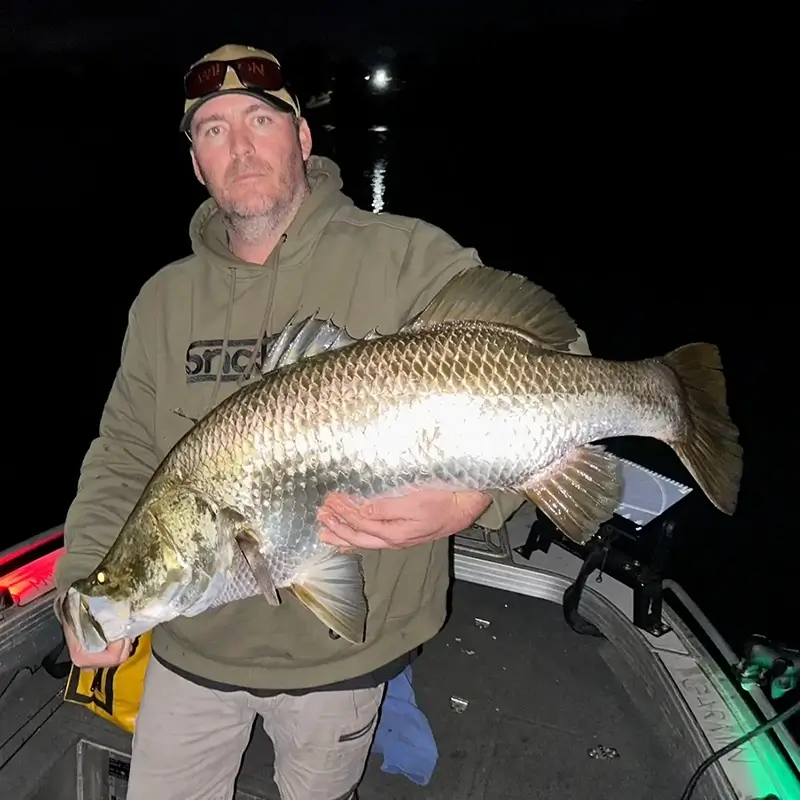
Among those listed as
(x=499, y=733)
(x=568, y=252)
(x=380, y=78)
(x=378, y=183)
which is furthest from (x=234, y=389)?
(x=380, y=78)

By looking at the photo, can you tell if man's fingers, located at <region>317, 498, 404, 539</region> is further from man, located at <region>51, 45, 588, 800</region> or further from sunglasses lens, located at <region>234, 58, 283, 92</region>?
sunglasses lens, located at <region>234, 58, 283, 92</region>

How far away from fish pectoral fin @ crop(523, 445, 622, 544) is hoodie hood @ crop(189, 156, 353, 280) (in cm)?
116

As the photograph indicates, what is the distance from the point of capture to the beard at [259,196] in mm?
2469

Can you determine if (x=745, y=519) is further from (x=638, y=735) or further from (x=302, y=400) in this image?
(x=302, y=400)

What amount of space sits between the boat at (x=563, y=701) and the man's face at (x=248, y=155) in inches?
88.4

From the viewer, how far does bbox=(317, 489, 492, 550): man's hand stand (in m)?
2.03

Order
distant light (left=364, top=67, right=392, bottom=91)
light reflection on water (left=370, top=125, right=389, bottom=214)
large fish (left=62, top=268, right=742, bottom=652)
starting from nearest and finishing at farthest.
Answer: large fish (left=62, top=268, right=742, bottom=652)
light reflection on water (left=370, top=125, right=389, bottom=214)
distant light (left=364, top=67, right=392, bottom=91)

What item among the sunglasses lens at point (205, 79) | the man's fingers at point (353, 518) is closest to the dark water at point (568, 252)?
the man's fingers at point (353, 518)

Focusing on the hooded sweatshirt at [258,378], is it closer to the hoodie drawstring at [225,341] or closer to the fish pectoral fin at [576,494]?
the hoodie drawstring at [225,341]

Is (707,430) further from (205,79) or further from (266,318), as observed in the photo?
(205,79)

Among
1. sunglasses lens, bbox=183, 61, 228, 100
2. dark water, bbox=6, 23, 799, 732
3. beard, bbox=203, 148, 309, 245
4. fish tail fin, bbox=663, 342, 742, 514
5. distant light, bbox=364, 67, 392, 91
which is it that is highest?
distant light, bbox=364, 67, 392, 91

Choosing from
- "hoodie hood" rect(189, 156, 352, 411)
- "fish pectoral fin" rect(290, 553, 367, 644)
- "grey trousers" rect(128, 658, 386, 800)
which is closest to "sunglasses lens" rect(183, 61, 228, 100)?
"hoodie hood" rect(189, 156, 352, 411)

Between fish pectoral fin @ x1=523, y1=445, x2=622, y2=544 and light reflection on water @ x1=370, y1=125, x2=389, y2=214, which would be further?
light reflection on water @ x1=370, y1=125, x2=389, y2=214

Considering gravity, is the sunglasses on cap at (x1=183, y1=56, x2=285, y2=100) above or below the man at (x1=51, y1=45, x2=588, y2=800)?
above
